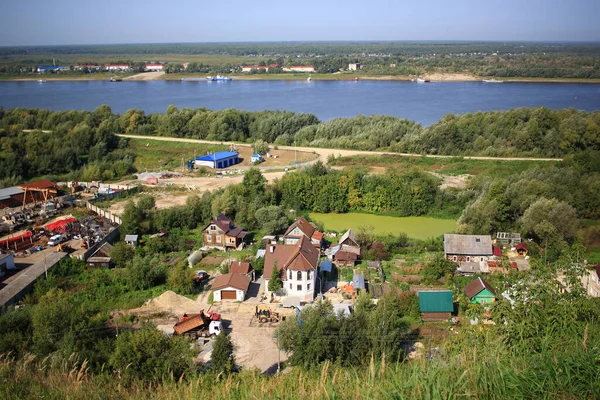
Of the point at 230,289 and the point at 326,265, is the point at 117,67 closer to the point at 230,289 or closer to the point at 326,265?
the point at 326,265

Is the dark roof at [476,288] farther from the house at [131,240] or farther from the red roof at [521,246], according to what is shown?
the house at [131,240]

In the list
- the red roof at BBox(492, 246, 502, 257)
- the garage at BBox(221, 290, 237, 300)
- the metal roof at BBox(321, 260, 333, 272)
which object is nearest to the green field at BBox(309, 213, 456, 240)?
the red roof at BBox(492, 246, 502, 257)

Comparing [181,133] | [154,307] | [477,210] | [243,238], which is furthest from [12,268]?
[181,133]

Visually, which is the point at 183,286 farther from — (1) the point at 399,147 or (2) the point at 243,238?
(1) the point at 399,147

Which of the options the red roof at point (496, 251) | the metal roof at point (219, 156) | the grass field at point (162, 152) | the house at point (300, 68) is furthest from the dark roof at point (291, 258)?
the house at point (300, 68)

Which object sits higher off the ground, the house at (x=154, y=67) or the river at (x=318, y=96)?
the house at (x=154, y=67)
